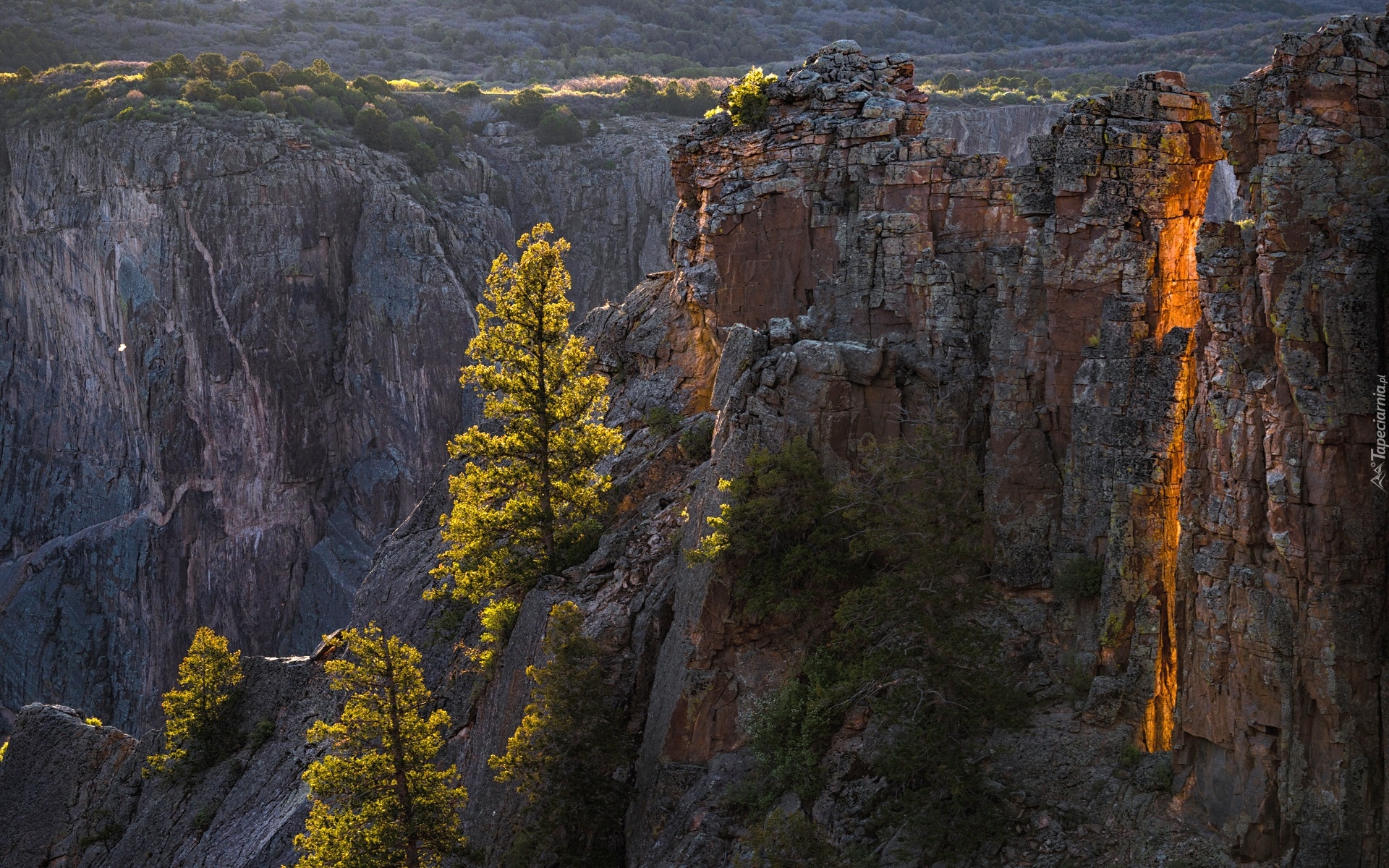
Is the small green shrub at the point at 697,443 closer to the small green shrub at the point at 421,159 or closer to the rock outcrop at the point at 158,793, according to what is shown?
the rock outcrop at the point at 158,793

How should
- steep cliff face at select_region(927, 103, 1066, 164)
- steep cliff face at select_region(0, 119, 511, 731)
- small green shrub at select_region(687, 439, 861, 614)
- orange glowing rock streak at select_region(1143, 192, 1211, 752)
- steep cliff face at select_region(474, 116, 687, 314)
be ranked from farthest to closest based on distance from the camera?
steep cliff face at select_region(474, 116, 687, 314), steep cliff face at select_region(927, 103, 1066, 164), steep cliff face at select_region(0, 119, 511, 731), small green shrub at select_region(687, 439, 861, 614), orange glowing rock streak at select_region(1143, 192, 1211, 752)

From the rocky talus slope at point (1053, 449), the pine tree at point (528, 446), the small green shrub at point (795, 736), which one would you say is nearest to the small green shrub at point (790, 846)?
the rocky talus slope at point (1053, 449)

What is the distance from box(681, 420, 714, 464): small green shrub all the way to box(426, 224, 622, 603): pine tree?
1803mm

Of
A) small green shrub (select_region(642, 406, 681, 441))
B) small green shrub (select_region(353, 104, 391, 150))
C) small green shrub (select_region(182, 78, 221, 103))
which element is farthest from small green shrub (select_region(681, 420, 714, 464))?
small green shrub (select_region(182, 78, 221, 103))

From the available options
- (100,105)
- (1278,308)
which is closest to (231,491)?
(100,105)

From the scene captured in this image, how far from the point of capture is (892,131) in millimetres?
33719

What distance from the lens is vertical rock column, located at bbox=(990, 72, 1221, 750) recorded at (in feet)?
76.1

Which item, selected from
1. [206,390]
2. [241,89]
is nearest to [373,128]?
[241,89]

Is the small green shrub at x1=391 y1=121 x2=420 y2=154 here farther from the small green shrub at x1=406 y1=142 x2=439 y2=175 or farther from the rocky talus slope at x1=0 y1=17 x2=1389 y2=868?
the rocky talus slope at x1=0 y1=17 x2=1389 y2=868

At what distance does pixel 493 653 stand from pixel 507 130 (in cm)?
6677

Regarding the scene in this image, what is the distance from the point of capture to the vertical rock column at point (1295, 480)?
669 inches

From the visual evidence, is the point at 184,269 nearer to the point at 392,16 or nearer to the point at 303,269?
the point at 303,269

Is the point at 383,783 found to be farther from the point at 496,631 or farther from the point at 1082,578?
the point at 1082,578

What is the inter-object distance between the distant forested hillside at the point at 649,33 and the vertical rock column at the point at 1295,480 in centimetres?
7670
